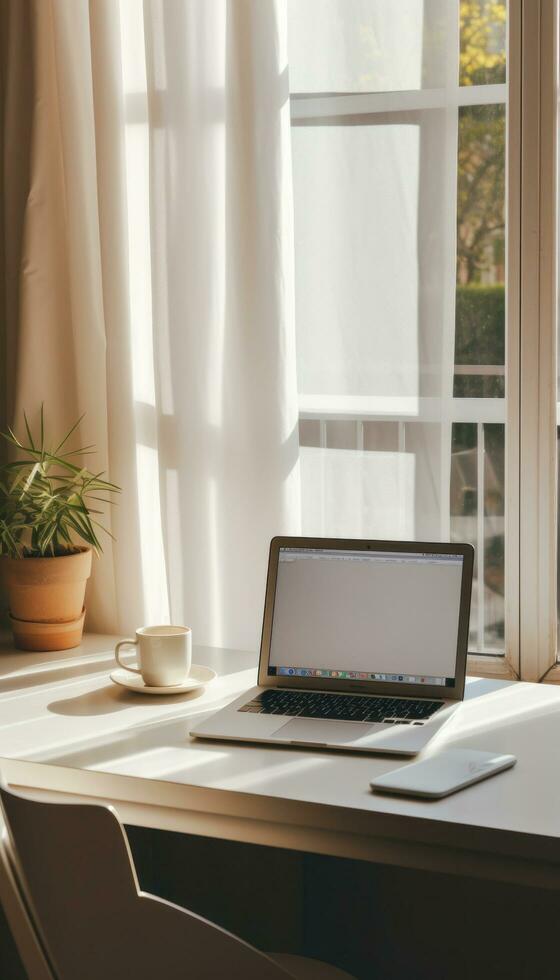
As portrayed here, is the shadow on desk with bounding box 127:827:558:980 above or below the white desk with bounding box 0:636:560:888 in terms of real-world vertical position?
below

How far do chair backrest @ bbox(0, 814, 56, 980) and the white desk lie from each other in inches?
9.6

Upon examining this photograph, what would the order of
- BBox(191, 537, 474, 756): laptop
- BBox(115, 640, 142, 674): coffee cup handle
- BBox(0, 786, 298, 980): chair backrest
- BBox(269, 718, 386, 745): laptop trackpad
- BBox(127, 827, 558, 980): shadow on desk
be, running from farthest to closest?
BBox(127, 827, 558, 980): shadow on desk
BBox(115, 640, 142, 674): coffee cup handle
BBox(191, 537, 474, 756): laptop
BBox(269, 718, 386, 745): laptop trackpad
BBox(0, 786, 298, 980): chair backrest

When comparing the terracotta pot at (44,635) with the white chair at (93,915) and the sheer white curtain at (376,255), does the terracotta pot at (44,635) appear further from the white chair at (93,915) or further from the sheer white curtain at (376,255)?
the white chair at (93,915)

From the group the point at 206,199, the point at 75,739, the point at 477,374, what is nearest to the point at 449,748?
the point at 75,739

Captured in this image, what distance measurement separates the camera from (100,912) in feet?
3.60

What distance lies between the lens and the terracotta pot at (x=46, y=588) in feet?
6.34

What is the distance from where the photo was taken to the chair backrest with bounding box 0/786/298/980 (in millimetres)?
1065

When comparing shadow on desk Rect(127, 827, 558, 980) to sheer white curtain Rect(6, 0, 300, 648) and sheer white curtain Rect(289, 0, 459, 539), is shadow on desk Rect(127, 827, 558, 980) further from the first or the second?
sheer white curtain Rect(289, 0, 459, 539)

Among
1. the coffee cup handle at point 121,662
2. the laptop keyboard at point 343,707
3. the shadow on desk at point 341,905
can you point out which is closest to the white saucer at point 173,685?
the coffee cup handle at point 121,662

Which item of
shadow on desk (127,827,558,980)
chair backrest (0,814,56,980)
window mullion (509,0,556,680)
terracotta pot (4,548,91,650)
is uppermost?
window mullion (509,0,556,680)

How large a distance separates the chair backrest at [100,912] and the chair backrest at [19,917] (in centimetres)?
1

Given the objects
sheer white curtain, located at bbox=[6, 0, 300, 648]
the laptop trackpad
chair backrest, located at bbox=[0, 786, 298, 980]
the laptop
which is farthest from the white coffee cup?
chair backrest, located at bbox=[0, 786, 298, 980]

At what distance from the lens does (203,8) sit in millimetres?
1951

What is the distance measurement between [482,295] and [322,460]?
1.37 ft
